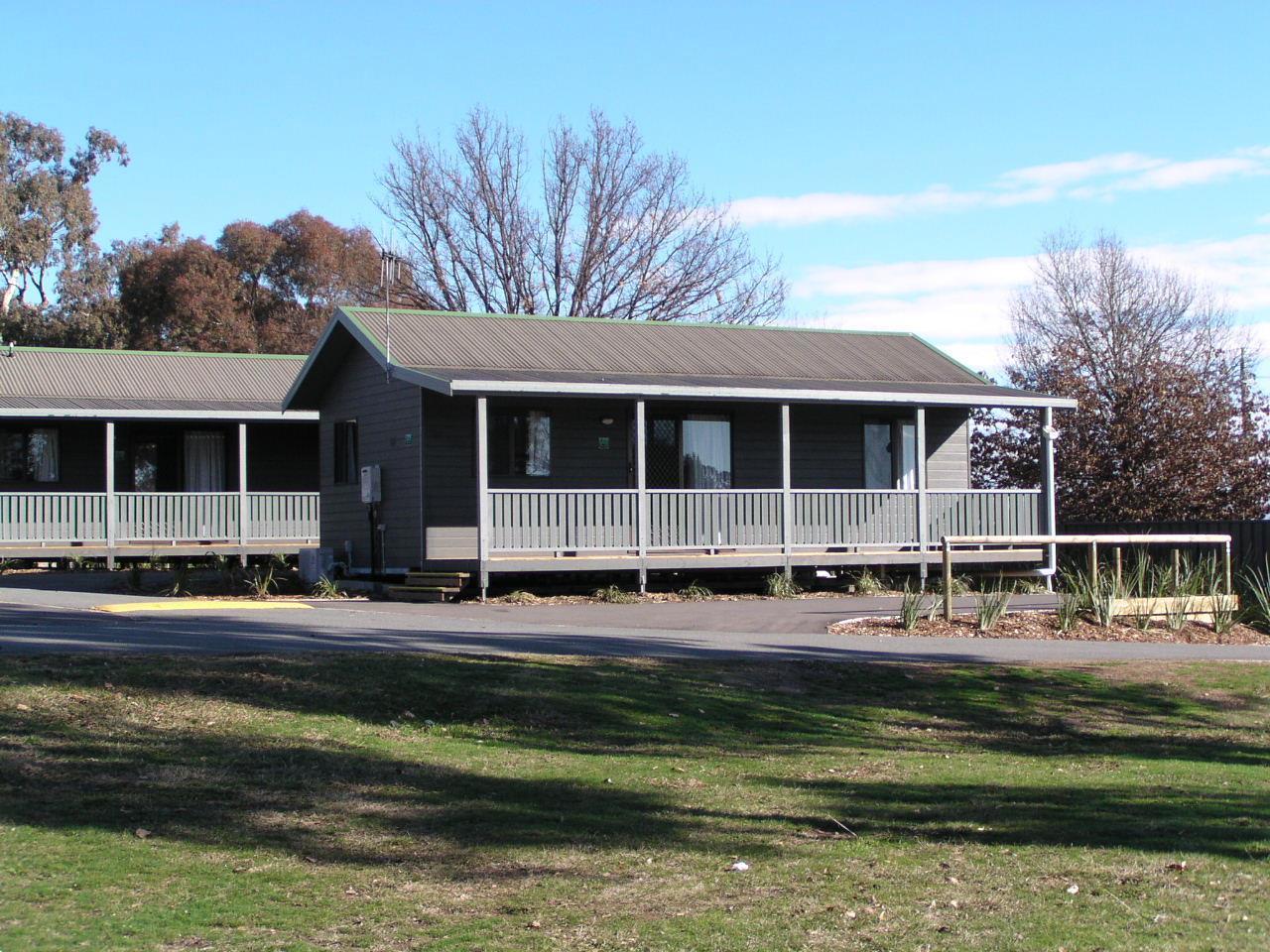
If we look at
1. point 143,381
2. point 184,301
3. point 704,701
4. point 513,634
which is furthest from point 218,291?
point 704,701

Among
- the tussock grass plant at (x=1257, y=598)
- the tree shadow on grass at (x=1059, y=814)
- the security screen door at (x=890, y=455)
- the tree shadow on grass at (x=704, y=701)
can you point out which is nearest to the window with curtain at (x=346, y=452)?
the security screen door at (x=890, y=455)

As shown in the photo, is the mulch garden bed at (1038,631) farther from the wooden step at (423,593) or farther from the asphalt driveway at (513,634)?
the wooden step at (423,593)

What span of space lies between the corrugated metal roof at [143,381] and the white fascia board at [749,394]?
29.3 feet

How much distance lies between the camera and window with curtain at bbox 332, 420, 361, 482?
971 inches

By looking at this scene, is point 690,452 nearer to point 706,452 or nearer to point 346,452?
point 706,452

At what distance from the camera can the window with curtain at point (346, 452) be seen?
24.7 metres

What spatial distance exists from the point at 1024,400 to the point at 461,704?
1507cm

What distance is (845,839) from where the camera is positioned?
8.06 metres

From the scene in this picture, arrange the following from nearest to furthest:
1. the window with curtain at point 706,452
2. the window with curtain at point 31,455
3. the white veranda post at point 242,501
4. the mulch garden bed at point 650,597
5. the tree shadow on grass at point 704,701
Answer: the tree shadow on grass at point 704,701
the mulch garden bed at point 650,597
the window with curtain at point 706,452
the white veranda post at point 242,501
the window with curtain at point 31,455

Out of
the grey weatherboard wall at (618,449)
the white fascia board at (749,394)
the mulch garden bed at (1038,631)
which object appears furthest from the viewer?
the grey weatherboard wall at (618,449)

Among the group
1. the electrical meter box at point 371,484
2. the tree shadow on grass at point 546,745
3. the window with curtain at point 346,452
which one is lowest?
the tree shadow on grass at point 546,745

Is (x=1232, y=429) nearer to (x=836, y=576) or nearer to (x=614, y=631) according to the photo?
(x=836, y=576)

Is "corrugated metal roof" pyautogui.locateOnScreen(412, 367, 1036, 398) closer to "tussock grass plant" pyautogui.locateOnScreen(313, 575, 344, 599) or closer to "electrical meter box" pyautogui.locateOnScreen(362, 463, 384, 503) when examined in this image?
"electrical meter box" pyautogui.locateOnScreen(362, 463, 384, 503)

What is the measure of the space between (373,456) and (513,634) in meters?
8.67
